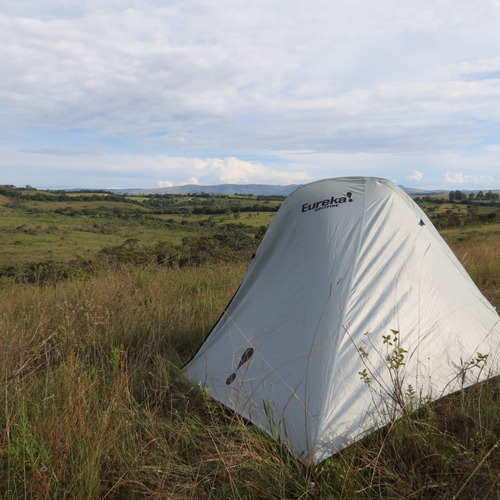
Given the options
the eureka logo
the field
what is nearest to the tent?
the eureka logo

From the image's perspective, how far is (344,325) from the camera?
10.3ft

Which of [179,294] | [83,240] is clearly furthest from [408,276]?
[83,240]

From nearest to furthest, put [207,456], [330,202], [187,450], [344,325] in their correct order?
[207,456] → [187,450] → [344,325] → [330,202]

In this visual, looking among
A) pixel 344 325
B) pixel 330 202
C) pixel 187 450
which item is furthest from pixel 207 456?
pixel 330 202

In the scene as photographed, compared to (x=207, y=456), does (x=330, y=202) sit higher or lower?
higher

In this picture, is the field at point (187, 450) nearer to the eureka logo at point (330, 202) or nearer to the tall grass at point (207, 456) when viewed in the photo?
the tall grass at point (207, 456)

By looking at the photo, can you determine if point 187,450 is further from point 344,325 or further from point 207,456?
point 344,325

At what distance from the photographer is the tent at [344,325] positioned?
2.77m

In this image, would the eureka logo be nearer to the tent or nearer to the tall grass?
the tent

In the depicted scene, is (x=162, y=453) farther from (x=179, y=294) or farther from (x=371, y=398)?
(x=179, y=294)

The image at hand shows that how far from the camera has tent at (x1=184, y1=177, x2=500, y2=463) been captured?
9.09ft

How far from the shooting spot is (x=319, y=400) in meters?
2.77

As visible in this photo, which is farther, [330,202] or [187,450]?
[330,202]

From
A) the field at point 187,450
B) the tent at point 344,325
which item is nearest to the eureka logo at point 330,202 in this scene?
the tent at point 344,325
